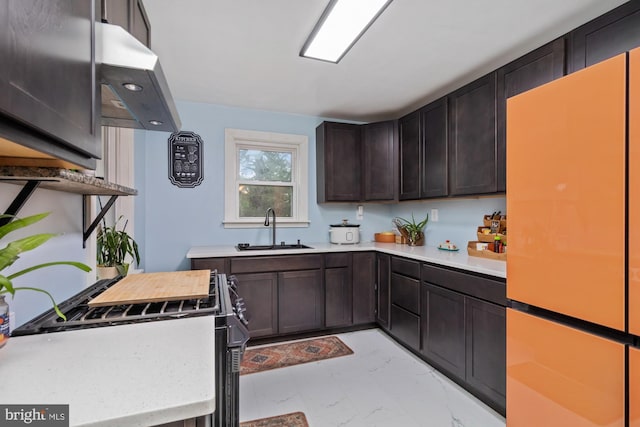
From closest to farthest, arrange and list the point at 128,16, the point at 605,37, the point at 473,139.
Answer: the point at 128,16 < the point at 605,37 < the point at 473,139

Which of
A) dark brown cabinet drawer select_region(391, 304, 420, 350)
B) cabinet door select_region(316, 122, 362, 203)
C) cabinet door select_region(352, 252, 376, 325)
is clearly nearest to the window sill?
cabinet door select_region(316, 122, 362, 203)

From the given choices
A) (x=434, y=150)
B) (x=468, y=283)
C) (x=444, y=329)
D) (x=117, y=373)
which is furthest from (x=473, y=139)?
(x=117, y=373)

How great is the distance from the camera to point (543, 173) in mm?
1315

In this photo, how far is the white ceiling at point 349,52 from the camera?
1.72 meters

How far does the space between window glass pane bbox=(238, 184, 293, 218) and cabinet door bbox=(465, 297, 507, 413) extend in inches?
84.6

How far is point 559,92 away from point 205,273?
71.9 inches

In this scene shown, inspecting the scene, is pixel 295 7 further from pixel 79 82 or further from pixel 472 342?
pixel 472 342

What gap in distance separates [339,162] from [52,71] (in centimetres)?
288

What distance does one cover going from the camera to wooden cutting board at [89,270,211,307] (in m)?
1.09

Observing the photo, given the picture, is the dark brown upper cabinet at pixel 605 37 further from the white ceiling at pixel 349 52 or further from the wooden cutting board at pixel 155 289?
the wooden cutting board at pixel 155 289

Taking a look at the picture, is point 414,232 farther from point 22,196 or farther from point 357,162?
Result: point 22,196

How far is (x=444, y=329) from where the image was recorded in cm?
220

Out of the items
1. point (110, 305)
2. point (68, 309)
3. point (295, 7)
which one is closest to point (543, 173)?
point (295, 7)

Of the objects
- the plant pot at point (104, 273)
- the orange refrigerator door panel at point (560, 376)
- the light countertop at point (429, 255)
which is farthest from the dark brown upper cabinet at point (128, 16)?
the orange refrigerator door panel at point (560, 376)
